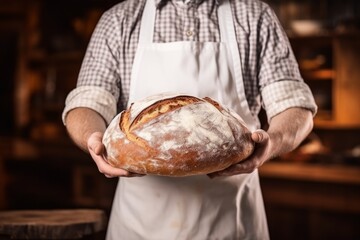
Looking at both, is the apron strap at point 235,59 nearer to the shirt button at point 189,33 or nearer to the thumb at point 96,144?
the shirt button at point 189,33

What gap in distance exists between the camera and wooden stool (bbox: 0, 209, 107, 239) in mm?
1783

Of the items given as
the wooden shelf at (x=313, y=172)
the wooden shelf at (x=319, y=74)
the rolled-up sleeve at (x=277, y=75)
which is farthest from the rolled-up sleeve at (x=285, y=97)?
the wooden shelf at (x=319, y=74)

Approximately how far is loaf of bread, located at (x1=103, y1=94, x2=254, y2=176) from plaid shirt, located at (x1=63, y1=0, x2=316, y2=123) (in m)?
0.36

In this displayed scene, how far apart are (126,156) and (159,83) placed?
480mm

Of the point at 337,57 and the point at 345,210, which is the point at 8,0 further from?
the point at 345,210

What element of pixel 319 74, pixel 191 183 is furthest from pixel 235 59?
pixel 319 74

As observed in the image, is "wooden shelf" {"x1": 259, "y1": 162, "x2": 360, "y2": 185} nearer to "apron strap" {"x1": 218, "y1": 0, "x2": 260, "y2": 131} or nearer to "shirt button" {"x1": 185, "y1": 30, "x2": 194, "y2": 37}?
"apron strap" {"x1": 218, "y1": 0, "x2": 260, "y2": 131}

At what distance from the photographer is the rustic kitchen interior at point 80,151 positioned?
13.0 ft

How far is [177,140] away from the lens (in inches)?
51.9

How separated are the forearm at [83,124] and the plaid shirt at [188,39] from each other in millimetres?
43

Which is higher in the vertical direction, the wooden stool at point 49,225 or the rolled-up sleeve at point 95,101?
the rolled-up sleeve at point 95,101

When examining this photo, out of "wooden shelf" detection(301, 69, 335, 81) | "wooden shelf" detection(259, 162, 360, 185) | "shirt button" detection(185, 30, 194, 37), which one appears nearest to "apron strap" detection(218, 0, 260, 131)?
"shirt button" detection(185, 30, 194, 37)

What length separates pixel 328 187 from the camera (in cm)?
391

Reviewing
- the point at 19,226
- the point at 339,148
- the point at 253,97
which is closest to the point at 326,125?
the point at 339,148
